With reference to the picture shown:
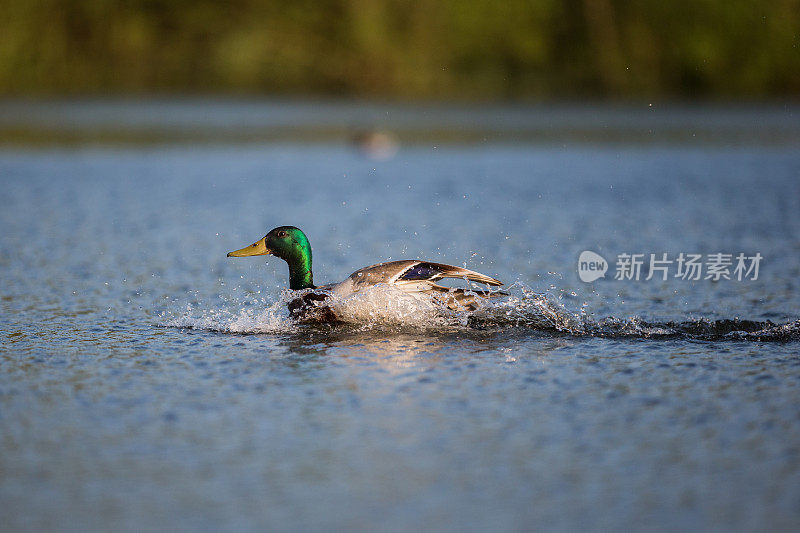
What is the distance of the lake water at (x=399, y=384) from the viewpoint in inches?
183

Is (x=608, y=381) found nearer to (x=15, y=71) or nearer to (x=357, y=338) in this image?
(x=357, y=338)

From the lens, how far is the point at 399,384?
253 inches

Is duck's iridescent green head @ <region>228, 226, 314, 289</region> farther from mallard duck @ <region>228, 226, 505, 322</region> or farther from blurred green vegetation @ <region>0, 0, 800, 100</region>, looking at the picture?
blurred green vegetation @ <region>0, 0, 800, 100</region>

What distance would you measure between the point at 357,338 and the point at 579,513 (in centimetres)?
341

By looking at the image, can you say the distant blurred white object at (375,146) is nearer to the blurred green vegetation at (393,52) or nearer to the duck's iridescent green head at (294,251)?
the duck's iridescent green head at (294,251)

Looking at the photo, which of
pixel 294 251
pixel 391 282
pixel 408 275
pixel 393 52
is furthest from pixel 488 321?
pixel 393 52

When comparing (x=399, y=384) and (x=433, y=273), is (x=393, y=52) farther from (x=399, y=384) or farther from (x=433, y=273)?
(x=399, y=384)

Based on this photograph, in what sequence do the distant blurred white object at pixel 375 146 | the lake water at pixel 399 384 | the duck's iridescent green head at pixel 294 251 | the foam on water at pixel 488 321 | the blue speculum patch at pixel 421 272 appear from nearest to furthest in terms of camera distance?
the lake water at pixel 399 384 < the foam on water at pixel 488 321 < the blue speculum patch at pixel 421 272 < the duck's iridescent green head at pixel 294 251 < the distant blurred white object at pixel 375 146

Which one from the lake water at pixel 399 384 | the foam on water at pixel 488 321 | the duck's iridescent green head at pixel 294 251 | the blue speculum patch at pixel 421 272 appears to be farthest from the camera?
the duck's iridescent green head at pixel 294 251

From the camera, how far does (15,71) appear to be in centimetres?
4156

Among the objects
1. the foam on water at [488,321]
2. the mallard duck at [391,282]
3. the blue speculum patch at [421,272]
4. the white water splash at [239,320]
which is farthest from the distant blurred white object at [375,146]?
the blue speculum patch at [421,272]

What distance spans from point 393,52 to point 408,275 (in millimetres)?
38144

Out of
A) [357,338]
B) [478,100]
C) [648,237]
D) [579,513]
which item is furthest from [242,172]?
[478,100]

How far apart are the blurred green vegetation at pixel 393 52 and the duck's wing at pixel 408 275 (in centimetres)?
3715
